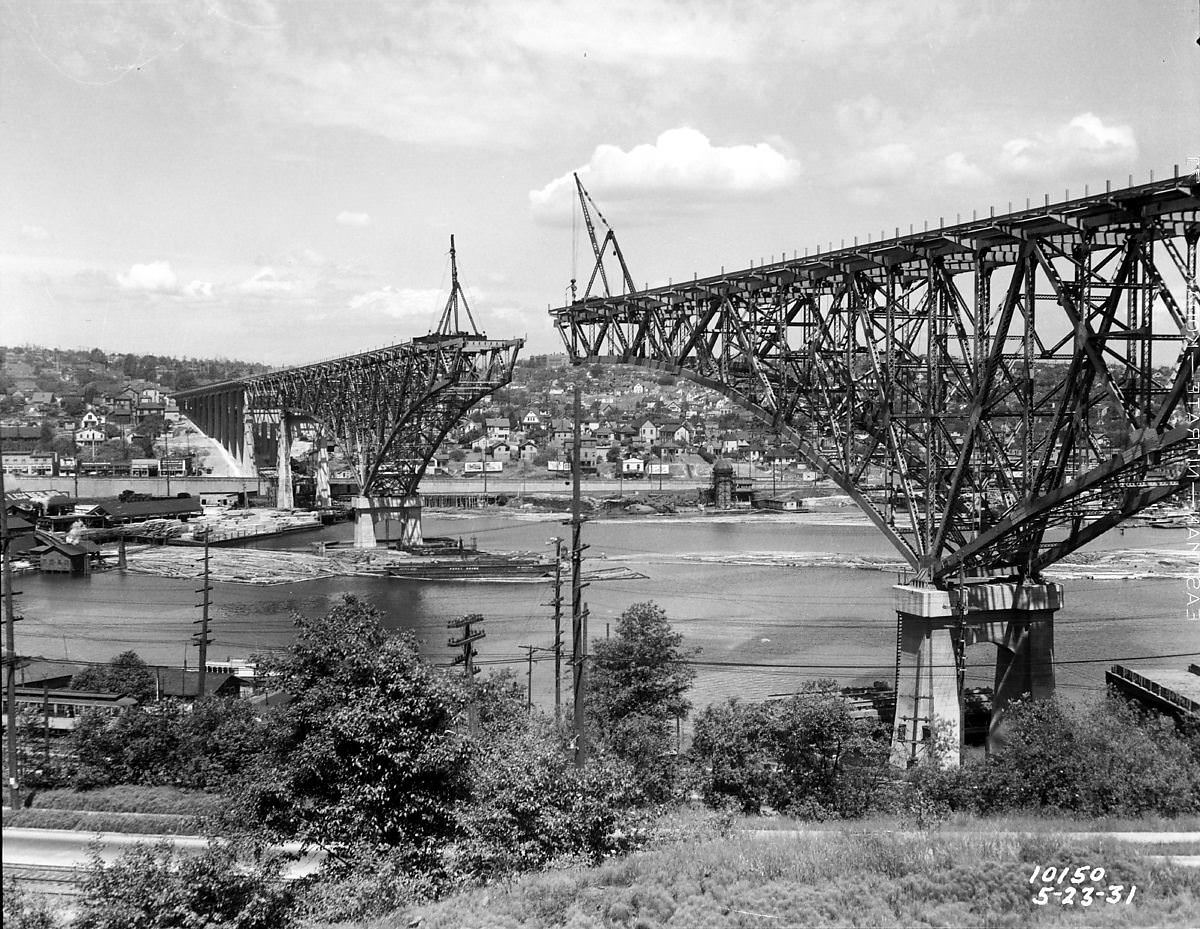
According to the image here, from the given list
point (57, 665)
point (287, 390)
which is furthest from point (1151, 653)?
point (287, 390)

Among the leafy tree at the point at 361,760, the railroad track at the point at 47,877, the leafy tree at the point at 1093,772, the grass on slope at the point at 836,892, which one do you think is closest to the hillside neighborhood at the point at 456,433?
the leafy tree at the point at 1093,772

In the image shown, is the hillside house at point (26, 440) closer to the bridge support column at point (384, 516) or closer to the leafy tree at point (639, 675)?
the bridge support column at point (384, 516)

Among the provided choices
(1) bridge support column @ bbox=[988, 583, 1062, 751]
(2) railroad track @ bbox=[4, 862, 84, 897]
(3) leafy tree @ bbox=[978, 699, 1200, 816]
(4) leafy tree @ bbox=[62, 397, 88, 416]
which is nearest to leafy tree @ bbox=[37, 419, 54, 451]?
(4) leafy tree @ bbox=[62, 397, 88, 416]

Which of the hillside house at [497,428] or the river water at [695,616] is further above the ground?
the hillside house at [497,428]

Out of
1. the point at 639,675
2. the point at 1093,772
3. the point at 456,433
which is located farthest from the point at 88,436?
the point at 1093,772

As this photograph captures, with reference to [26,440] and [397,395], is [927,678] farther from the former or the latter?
[26,440]

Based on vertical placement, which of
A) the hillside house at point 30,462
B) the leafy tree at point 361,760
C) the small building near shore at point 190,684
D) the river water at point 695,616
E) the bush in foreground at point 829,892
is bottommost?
the river water at point 695,616

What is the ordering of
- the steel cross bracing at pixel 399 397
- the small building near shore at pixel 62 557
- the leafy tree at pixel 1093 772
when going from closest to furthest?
the leafy tree at pixel 1093 772 < the small building near shore at pixel 62 557 < the steel cross bracing at pixel 399 397
